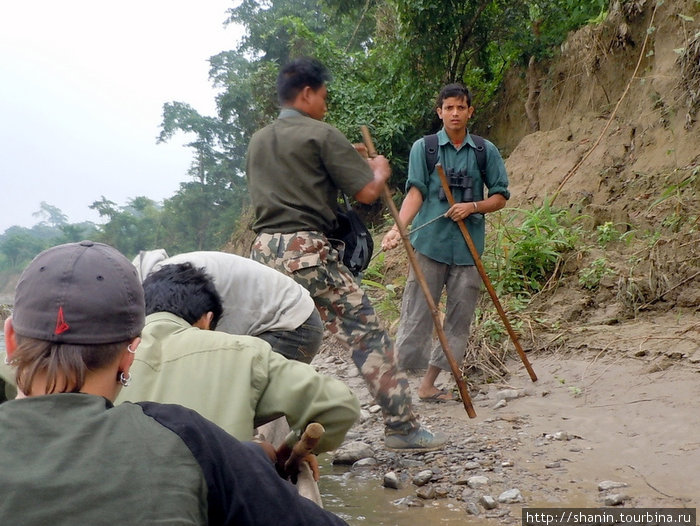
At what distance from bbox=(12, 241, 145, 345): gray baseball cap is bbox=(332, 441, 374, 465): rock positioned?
2.93 meters

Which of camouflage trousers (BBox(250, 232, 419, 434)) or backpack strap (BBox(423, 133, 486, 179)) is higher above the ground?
backpack strap (BBox(423, 133, 486, 179))

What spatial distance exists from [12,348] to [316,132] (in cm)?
261

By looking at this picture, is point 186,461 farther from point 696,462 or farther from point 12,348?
point 696,462

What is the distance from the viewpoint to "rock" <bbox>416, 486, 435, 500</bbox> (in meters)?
3.43

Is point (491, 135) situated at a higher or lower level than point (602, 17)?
lower

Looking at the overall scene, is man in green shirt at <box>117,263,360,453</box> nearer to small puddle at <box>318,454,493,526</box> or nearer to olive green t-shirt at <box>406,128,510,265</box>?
small puddle at <box>318,454,493,526</box>

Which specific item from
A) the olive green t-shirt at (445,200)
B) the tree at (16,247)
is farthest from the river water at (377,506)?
the tree at (16,247)

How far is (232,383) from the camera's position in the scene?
1923 millimetres

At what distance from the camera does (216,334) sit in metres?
2.05

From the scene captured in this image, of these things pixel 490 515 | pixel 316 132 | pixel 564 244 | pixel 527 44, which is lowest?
pixel 490 515

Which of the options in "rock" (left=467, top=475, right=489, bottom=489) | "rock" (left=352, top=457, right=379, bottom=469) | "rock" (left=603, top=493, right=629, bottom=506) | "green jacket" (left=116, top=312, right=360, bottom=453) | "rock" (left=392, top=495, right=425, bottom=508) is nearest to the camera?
"green jacket" (left=116, top=312, right=360, bottom=453)

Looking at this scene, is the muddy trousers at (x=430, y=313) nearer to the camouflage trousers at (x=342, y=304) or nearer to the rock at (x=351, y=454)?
the rock at (x=351, y=454)

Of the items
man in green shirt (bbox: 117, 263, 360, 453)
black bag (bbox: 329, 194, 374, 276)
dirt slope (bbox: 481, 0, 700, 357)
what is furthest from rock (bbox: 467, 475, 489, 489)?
dirt slope (bbox: 481, 0, 700, 357)

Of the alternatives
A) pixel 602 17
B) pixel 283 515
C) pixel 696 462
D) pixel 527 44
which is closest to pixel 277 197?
pixel 696 462
